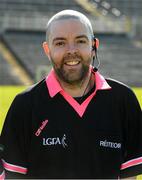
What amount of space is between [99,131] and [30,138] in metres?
0.31

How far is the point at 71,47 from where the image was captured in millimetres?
2592

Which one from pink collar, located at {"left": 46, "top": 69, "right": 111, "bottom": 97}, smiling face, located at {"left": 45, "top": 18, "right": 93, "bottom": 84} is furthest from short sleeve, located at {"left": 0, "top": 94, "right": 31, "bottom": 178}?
smiling face, located at {"left": 45, "top": 18, "right": 93, "bottom": 84}

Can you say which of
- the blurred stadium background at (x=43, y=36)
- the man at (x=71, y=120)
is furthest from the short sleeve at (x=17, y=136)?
the blurred stadium background at (x=43, y=36)

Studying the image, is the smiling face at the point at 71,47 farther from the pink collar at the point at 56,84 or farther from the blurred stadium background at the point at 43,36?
the blurred stadium background at the point at 43,36

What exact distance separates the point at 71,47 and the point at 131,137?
0.51m

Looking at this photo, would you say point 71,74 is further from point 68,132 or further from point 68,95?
point 68,132

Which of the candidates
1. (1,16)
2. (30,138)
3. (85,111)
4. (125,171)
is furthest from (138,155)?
(1,16)

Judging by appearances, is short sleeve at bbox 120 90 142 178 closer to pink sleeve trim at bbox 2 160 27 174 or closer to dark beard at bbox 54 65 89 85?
dark beard at bbox 54 65 89 85

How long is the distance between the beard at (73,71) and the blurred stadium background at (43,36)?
65.5 ft

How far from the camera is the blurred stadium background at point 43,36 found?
2448 centimetres

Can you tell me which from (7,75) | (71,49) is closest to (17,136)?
(71,49)

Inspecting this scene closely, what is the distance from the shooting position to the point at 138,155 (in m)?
2.76

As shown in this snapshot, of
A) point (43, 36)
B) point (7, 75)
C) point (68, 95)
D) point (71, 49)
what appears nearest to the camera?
point (71, 49)

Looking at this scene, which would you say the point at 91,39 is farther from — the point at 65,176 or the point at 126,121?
the point at 65,176
